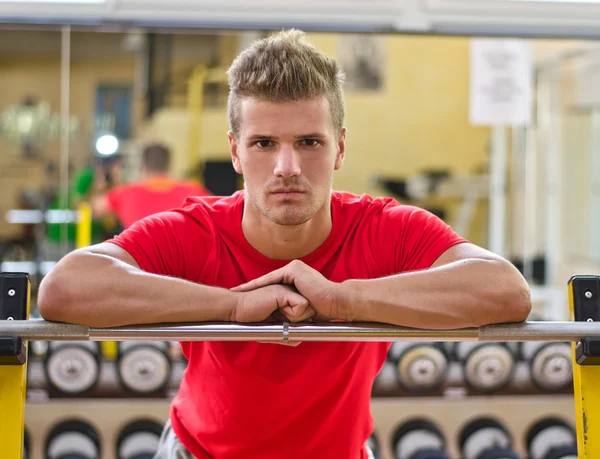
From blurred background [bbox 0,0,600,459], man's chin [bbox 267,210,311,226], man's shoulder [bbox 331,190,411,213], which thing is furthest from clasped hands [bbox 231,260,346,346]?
blurred background [bbox 0,0,600,459]

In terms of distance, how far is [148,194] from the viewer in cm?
382

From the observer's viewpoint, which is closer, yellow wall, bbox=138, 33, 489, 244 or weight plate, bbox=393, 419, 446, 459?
weight plate, bbox=393, 419, 446, 459

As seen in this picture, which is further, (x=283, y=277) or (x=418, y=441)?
(x=418, y=441)

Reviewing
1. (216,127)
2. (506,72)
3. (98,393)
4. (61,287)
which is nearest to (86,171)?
(216,127)

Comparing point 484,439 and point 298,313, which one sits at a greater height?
point 298,313

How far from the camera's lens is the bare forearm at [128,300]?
1375 millimetres

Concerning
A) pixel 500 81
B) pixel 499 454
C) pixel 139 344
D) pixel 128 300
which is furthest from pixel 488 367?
pixel 128 300

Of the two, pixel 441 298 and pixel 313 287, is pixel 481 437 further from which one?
pixel 313 287

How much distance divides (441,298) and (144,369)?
1.85 m

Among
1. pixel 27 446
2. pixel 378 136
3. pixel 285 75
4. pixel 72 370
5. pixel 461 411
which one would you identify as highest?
pixel 378 136

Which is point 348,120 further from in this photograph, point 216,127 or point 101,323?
point 101,323

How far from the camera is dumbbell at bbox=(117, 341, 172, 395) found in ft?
9.70

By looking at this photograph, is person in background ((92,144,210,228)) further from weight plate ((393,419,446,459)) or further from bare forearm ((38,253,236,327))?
bare forearm ((38,253,236,327))

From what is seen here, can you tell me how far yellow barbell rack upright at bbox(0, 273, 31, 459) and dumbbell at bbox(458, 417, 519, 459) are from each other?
6.81 ft
